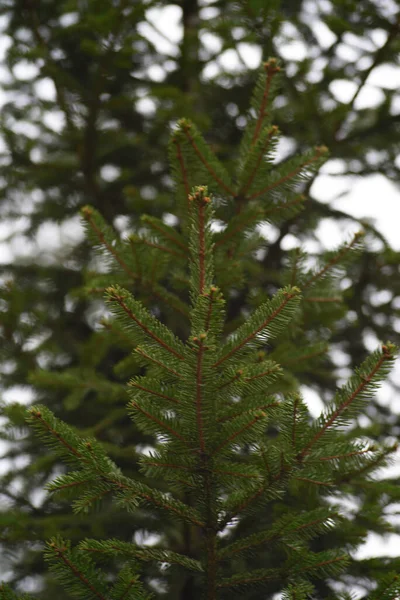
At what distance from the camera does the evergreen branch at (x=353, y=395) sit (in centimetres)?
144

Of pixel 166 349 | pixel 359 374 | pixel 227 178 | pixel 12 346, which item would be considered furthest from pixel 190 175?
pixel 12 346

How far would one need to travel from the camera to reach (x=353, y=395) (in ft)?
4.91

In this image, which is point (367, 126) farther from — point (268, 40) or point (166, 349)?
point (166, 349)

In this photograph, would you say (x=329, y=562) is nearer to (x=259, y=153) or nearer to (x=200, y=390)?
(x=200, y=390)

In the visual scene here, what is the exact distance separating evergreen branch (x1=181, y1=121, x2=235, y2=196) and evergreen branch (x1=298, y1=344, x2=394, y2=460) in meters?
1.04

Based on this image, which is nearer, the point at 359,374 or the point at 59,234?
the point at 359,374

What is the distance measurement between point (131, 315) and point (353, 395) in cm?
62

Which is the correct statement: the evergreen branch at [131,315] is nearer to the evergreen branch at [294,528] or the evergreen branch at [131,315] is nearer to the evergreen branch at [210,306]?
the evergreen branch at [210,306]

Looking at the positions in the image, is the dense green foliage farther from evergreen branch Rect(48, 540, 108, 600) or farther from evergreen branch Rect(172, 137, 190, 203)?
evergreen branch Rect(48, 540, 108, 600)

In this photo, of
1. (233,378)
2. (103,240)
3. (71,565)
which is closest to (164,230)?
(103,240)

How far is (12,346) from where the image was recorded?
10.8ft

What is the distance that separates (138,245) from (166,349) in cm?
67

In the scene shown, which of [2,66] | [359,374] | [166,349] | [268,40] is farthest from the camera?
[2,66]

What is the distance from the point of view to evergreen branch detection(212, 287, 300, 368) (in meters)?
1.52
